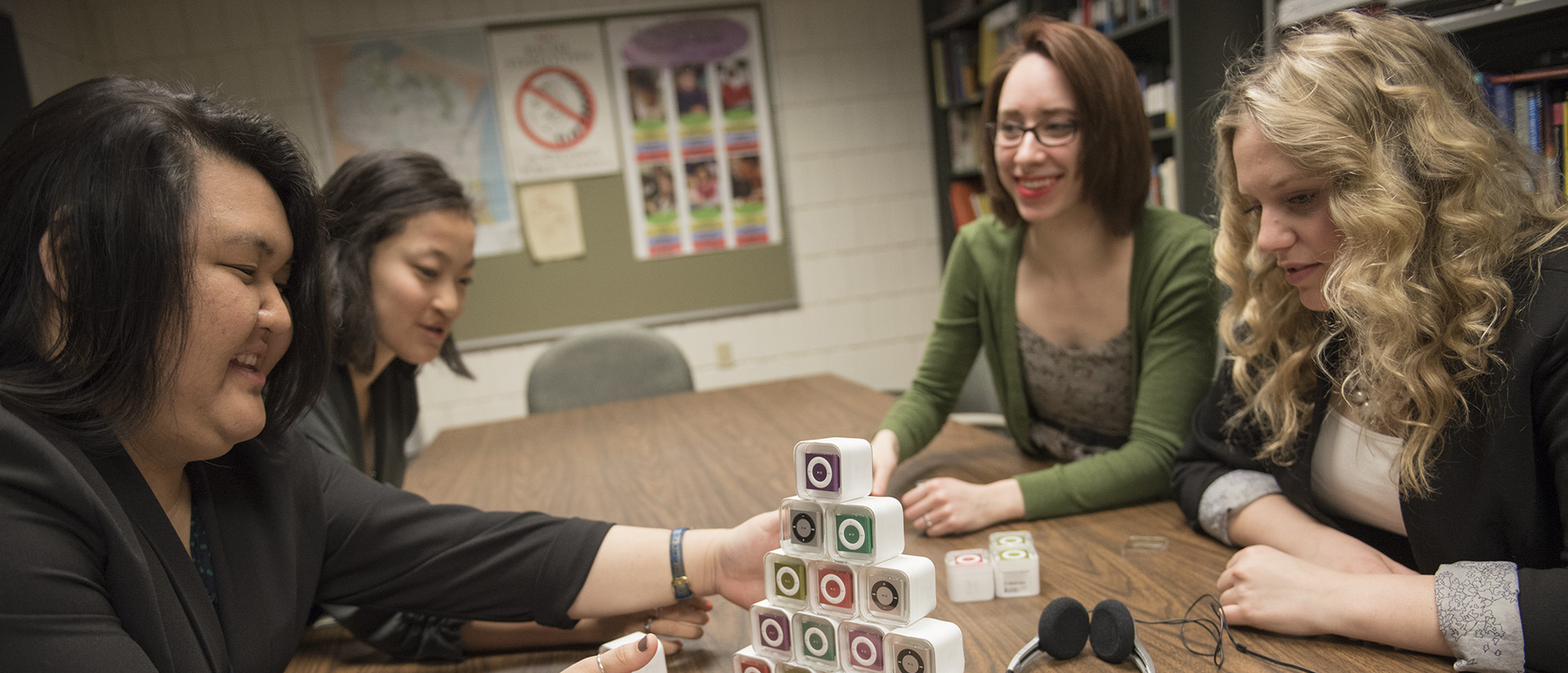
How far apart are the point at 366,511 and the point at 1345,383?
1.25m

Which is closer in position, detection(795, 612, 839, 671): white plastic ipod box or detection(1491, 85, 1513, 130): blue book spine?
detection(795, 612, 839, 671): white plastic ipod box

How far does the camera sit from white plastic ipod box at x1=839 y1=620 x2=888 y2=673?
2.52 ft

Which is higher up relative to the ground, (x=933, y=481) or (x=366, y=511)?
(x=366, y=511)

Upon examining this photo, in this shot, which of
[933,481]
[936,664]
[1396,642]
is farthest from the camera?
[933,481]

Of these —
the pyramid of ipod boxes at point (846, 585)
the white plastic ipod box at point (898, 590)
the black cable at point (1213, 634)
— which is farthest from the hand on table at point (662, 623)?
the black cable at point (1213, 634)

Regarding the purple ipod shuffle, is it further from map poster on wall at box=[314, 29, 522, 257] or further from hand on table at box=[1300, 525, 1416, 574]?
map poster on wall at box=[314, 29, 522, 257]

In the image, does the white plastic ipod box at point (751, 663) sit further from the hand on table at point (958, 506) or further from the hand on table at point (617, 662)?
the hand on table at point (958, 506)

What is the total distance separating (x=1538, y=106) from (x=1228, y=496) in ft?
4.26

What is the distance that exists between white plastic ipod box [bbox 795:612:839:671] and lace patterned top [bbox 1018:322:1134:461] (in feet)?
3.42

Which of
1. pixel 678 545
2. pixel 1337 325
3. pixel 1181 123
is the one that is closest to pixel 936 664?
pixel 678 545

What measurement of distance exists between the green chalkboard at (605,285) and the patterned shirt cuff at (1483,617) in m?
3.51

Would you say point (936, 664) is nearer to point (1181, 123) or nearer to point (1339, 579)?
point (1339, 579)

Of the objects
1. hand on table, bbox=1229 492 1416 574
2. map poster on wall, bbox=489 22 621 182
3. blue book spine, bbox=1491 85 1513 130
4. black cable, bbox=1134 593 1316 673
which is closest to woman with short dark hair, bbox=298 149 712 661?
black cable, bbox=1134 593 1316 673

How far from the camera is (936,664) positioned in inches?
29.0
